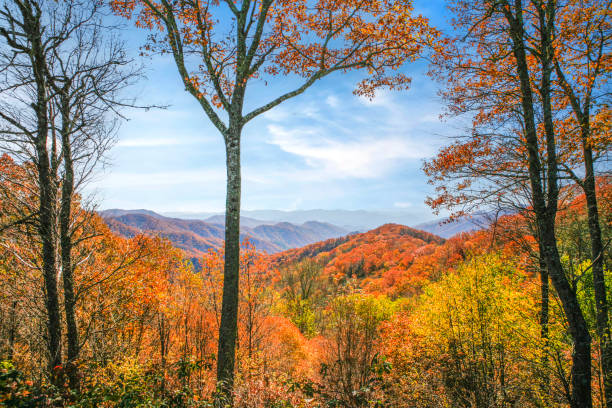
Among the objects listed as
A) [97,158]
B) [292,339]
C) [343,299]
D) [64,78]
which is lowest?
[292,339]

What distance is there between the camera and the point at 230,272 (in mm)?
5059

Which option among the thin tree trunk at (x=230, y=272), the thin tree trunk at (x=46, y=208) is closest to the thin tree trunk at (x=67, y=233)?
the thin tree trunk at (x=46, y=208)

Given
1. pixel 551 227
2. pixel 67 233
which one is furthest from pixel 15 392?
pixel 551 227

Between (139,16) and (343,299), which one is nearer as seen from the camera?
(139,16)

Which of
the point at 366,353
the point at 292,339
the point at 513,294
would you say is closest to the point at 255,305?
the point at 292,339

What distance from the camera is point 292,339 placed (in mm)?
22891

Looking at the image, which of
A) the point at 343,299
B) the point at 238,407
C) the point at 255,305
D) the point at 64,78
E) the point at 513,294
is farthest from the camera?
the point at 255,305

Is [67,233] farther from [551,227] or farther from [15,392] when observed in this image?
[551,227]

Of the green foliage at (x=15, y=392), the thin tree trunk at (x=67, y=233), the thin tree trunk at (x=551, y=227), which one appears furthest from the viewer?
the thin tree trunk at (x=67, y=233)

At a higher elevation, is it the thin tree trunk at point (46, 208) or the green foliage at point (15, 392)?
the thin tree trunk at point (46, 208)

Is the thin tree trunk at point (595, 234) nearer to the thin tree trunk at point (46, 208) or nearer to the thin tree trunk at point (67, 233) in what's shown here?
the thin tree trunk at point (46, 208)

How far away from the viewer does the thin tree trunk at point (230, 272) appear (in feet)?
15.6

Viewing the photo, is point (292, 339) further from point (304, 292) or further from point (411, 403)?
point (411, 403)

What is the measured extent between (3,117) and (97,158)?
6.59 ft
